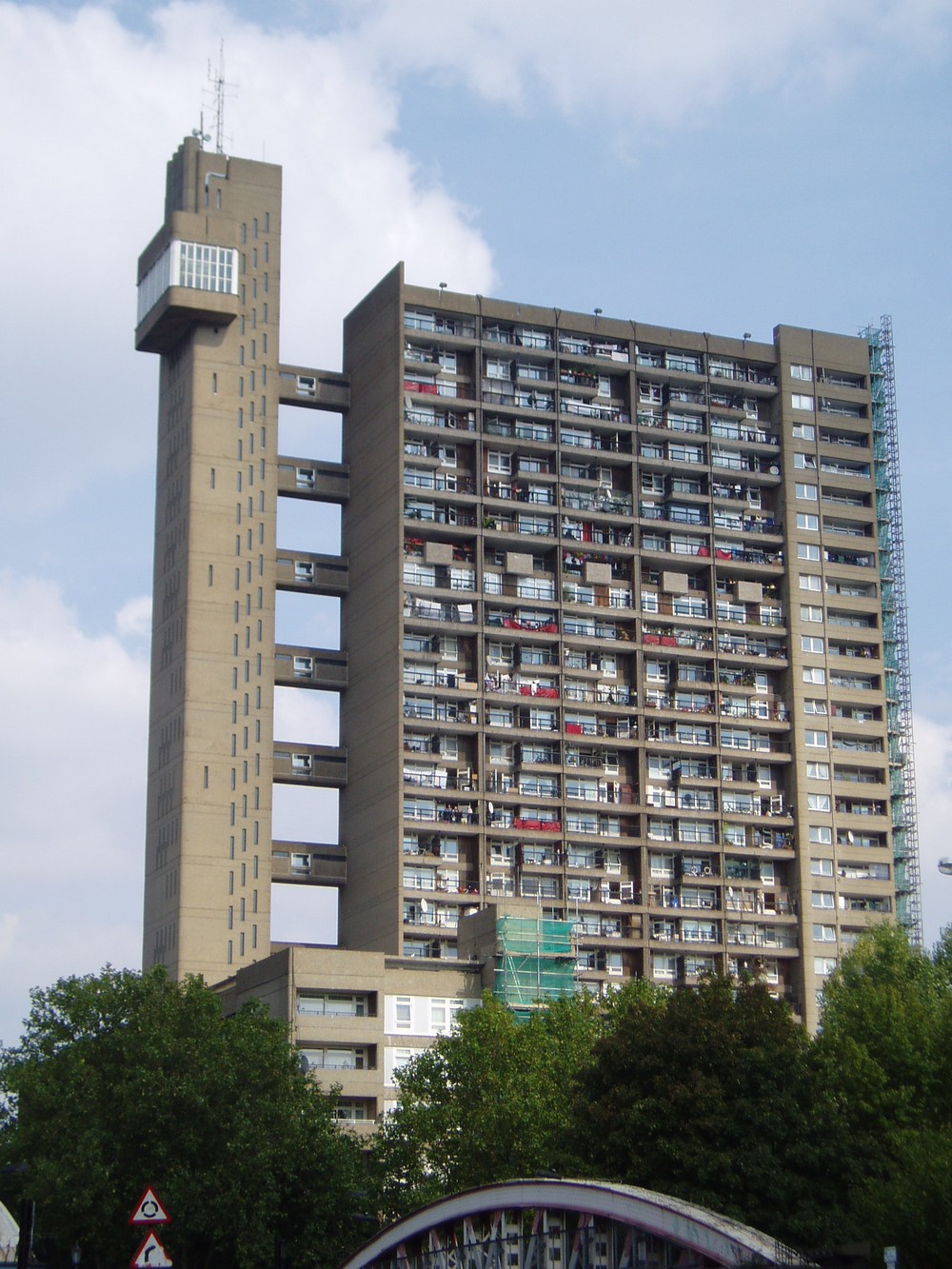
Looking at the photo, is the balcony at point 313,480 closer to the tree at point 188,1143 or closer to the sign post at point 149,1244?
the tree at point 188,1143

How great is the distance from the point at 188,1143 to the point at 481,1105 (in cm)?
1265

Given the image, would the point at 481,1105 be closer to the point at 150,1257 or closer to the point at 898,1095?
the point at 898,1095

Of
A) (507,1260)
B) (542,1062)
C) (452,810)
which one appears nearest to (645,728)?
(452,810)

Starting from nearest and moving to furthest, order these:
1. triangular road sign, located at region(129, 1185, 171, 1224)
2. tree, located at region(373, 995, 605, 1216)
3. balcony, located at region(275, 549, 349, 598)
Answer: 1. triangular road sign, located at region(129, 1185, 171, 1224)
2. tree, located at region(373, 995, 605, 1216)
3. balcony, located at region(275, 549, 349, 598)

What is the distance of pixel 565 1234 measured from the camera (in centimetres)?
5509

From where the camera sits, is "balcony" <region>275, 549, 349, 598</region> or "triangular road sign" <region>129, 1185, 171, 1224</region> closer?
"triangular road sign" <region>129, 1185, 171, 1224</region>

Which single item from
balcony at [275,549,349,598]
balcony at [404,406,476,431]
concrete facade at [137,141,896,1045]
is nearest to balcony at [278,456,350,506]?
concrete facade at [137,141,896,1045]

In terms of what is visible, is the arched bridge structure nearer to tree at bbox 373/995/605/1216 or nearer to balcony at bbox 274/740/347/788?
tree at bbox 373/995/605/1216

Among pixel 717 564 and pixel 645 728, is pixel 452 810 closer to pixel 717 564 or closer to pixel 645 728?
pixel 645 728

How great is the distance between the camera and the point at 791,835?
139 meters

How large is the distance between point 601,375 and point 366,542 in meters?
21.4

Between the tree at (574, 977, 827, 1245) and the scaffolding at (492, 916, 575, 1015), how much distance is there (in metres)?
43.4

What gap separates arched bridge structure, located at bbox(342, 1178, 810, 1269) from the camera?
47.8 meters

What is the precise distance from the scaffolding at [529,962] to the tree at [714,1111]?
43361 millimetres
